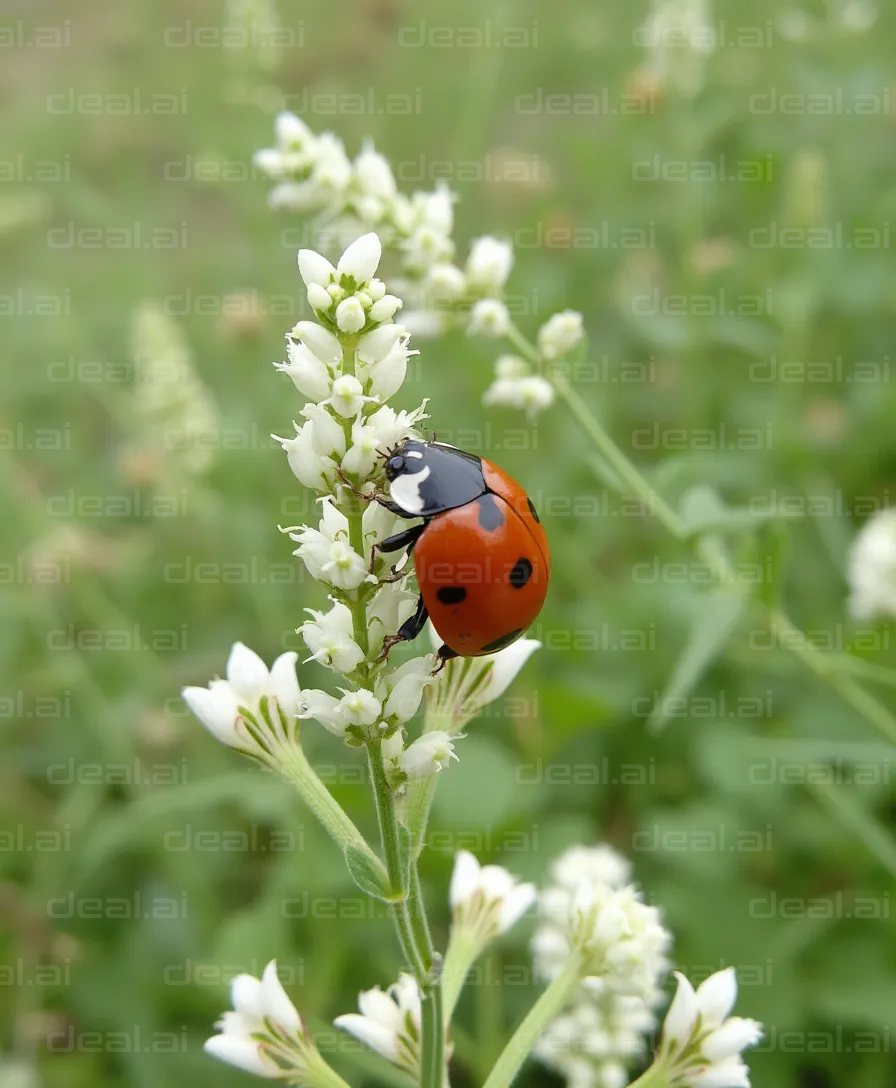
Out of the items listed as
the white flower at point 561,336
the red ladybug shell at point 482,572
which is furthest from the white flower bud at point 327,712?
the white flower at point 561,336

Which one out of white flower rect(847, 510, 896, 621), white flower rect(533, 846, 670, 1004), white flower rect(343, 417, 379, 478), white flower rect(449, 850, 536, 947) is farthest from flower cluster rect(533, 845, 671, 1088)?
white flower rect(847, 510, 896, 621)

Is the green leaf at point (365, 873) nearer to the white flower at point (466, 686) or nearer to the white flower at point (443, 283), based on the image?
the white flower at point (466, 686)

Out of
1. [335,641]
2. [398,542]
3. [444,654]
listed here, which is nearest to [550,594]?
[444,654]

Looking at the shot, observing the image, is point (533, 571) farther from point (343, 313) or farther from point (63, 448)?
point (63, 448)

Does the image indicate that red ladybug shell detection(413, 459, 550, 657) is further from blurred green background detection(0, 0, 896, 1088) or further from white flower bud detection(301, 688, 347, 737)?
blurred green background detection(0, 0, 896, 1088)

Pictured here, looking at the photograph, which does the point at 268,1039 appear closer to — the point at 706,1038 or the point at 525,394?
the point at 706,1038

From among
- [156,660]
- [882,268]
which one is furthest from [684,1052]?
[882,268]
